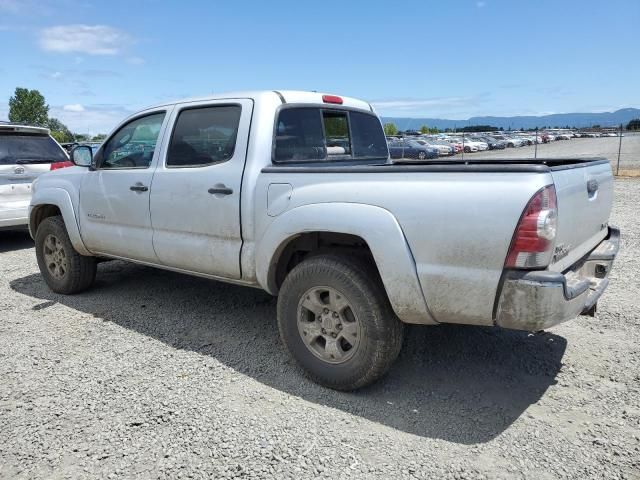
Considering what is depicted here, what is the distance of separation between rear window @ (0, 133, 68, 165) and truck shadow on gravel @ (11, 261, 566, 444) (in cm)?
302

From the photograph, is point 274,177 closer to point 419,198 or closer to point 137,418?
point 419,198

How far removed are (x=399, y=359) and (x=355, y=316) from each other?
0.87 meters

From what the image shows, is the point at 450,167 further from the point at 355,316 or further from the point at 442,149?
the point at 442,149

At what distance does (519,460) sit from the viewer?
2695 mm

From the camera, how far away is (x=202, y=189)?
3930mm

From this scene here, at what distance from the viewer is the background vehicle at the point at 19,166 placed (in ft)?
25.3

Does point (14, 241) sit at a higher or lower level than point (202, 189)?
lower

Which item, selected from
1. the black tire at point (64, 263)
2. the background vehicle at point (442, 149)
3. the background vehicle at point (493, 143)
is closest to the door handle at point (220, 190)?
the black tire at point (64, 263)

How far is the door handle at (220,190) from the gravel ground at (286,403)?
1231 millimetres

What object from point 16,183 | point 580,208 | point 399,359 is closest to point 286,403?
point 399,359

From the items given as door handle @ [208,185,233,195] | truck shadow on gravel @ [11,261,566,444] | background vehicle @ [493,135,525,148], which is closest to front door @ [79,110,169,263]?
truck shadow on gravel @ [11,261,566,444]

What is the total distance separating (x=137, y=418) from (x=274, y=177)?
5.66 ft


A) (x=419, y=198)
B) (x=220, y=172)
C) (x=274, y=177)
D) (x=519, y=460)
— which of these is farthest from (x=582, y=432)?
(x=220, y=172)

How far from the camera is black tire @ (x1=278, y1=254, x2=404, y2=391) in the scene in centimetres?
315
